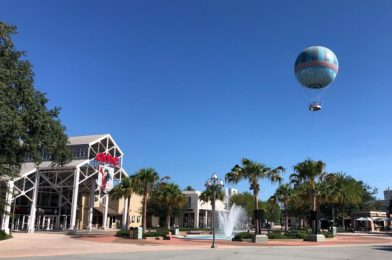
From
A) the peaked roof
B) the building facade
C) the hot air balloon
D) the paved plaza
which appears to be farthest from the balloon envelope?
the peaked roof

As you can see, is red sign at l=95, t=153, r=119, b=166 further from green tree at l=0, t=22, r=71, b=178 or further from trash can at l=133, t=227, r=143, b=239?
green tree at l=0, t=22, r=71, b=178

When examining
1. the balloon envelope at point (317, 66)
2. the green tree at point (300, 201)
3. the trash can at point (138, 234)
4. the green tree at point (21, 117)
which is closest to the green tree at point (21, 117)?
the green tree at point (21, 117)

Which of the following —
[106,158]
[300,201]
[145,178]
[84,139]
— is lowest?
[300,201]

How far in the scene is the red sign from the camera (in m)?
62.1

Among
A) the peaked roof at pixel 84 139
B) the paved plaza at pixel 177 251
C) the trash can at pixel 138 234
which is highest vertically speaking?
the peaked roof at pixel 84 139

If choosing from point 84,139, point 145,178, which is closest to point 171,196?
point 145,178

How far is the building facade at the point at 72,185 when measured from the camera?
57344 millimetres

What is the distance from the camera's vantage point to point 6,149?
20969mm

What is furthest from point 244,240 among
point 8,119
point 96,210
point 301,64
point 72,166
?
point 96,210

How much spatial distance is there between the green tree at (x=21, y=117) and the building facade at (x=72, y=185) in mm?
33526

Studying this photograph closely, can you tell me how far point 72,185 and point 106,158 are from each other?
309 inches

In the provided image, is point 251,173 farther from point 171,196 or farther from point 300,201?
point 300,201

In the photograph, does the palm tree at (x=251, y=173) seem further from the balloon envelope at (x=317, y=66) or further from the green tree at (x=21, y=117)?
the green tree at (x=21, y=117)

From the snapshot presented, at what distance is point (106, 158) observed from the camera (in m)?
63.8
